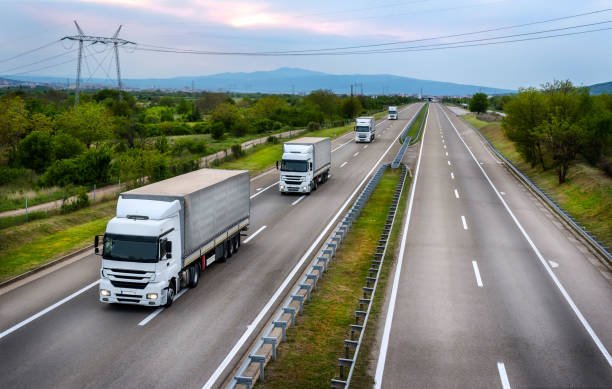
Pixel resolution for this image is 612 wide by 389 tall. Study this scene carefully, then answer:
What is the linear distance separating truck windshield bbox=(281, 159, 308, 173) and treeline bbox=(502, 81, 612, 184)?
64.8 feet

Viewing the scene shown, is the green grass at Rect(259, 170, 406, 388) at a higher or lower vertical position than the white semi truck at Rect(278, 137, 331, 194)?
lower

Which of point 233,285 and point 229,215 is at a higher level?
point 229,215

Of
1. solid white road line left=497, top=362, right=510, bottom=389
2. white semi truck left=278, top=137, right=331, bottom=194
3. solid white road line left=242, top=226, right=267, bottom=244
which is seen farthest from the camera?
white semi truck left=278, top=137, right=331, bottom=194

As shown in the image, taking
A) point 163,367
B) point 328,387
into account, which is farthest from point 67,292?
point 328,387

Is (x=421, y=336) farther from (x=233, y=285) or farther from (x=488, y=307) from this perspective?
(x=233, y=285)

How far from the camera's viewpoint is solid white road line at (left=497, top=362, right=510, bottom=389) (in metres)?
12.8

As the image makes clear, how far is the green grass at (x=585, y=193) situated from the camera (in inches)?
1195

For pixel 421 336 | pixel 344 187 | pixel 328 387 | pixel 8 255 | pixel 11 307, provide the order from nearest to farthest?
1. pixel 328 387
2. pixel 421 336
3. pixel 11 307
4. pixel 8 255
5. pixel 344 187

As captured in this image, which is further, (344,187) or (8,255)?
(344,187)

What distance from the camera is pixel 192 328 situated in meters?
16.0

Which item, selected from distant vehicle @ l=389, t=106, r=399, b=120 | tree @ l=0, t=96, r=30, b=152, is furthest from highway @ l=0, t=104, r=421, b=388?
distant vehicle @ l=389, t=106, r=399, b=120

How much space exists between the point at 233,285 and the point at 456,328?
318 inches

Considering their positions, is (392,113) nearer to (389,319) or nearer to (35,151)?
(35,151)

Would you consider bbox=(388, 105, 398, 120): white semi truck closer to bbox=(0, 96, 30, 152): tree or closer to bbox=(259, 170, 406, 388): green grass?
bbox=(0, 96, 30, 152): tree
